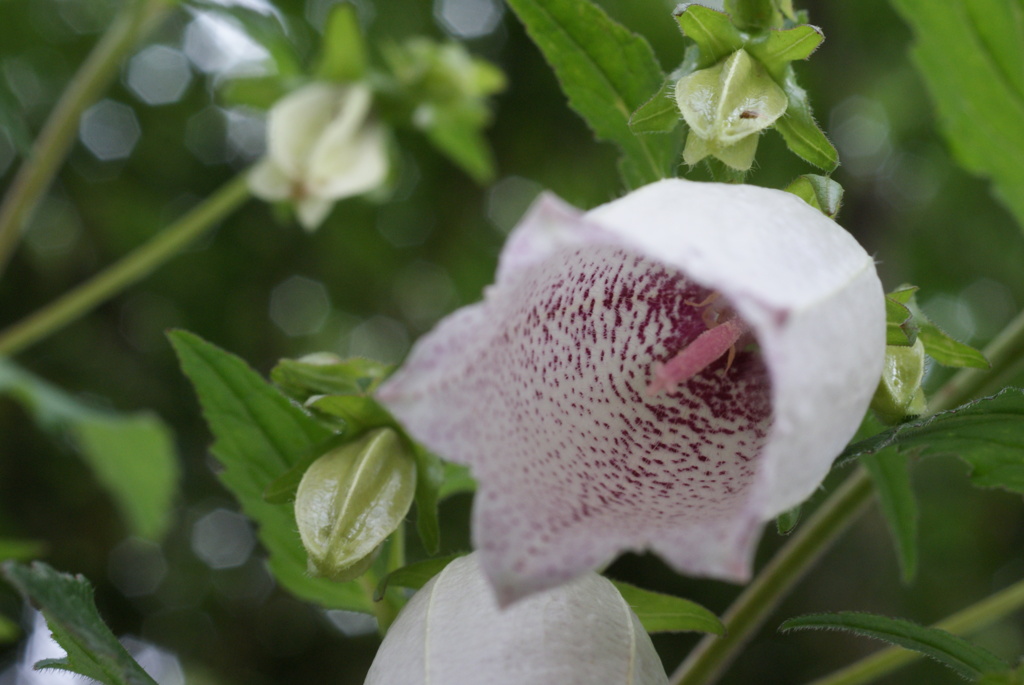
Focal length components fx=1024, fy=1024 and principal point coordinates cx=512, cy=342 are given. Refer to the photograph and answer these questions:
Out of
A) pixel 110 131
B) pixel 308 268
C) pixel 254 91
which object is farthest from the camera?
pixel 308 268

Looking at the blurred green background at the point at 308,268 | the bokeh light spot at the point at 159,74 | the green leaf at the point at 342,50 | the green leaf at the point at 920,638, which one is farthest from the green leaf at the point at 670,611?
the bokeh light spot at the point at 159,74

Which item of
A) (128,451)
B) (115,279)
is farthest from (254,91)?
(128,451)

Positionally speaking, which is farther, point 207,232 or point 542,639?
point 207,232

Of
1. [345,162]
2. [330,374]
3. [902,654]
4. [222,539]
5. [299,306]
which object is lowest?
[222,539]

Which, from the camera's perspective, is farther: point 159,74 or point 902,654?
point 159,74

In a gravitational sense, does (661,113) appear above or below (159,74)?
above

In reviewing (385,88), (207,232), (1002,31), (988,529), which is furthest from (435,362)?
(988,529)

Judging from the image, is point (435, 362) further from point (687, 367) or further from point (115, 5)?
point (115, 5)

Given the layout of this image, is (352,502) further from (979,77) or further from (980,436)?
(979,77)
